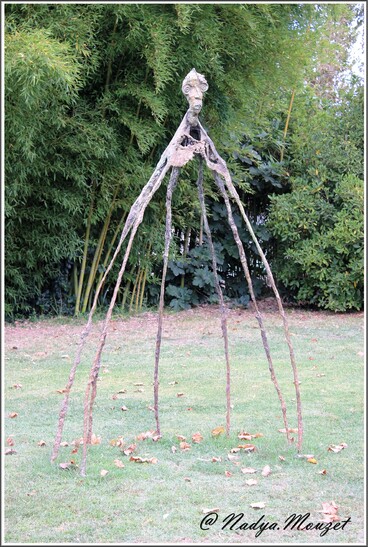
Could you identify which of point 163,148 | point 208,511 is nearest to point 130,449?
point 208,511

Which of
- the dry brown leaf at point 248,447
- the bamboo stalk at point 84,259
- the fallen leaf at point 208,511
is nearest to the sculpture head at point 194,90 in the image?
the dry brown leaf at point 248,447

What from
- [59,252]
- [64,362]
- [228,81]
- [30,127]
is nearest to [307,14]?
[228,81]

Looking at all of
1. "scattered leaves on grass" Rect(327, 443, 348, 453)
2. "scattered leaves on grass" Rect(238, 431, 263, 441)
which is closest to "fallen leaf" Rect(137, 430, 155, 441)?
"scattered leaves on grass" Rect(238, 431, 263, 441)

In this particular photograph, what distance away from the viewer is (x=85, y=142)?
5969mm

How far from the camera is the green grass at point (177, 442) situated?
2205mm

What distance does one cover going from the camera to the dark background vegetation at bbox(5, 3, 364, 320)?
504cm

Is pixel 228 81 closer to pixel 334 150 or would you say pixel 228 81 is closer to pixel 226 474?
pixel 334 150

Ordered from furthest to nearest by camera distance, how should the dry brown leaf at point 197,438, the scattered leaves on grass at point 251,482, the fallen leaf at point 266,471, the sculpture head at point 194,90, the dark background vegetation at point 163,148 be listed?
the dark background vegetation at point 163,148
the dry brown leaf at point 197,438
the sculpture head at point 194,90
the fallen leaf at point 266,471
the scattered leaves on grass at point 251,482

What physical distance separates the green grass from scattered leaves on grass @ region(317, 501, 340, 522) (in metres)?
0.04

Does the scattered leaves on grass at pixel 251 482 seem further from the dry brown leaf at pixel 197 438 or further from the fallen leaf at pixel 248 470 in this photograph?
the dry brown leaf at pixel 197 438

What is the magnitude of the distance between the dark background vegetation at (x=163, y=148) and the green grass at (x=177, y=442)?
51.6 inches

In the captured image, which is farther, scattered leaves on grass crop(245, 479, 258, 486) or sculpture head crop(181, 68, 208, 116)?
sculpture head crop(181, 68, 208, 116)

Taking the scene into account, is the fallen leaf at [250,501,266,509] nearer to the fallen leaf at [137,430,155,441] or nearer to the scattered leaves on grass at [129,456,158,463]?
the scattered leaves on grass at [129,456,158,463]

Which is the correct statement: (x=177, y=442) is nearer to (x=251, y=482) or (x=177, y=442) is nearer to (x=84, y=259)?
(x=251, y=482)
